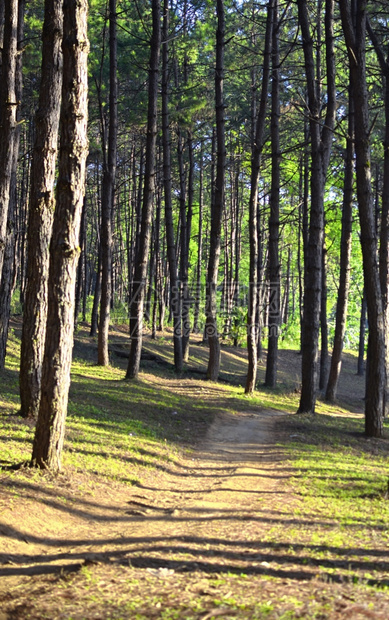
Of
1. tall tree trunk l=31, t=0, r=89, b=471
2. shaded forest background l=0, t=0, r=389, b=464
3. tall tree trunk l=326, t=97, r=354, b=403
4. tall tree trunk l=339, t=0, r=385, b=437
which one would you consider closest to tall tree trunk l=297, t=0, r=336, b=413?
shaded forest background l=0, t=0, r=389, b=464

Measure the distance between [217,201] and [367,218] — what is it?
757 centimetres

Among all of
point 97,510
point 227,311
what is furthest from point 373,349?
point 227,311

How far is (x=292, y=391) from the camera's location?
80.5 feet

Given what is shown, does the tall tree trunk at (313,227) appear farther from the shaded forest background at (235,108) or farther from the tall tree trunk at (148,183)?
the tall tree trunk at (148,183)

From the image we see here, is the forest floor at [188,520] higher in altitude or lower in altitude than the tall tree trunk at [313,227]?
lower

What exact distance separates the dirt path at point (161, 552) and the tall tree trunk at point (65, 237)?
3.10 feet

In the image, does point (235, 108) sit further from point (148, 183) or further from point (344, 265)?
point (148, 183)

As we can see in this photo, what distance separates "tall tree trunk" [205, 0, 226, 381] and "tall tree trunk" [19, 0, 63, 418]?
34.3ft

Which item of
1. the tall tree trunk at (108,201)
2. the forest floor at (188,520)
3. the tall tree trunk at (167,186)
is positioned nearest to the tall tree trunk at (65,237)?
the forest floor at (188,520)

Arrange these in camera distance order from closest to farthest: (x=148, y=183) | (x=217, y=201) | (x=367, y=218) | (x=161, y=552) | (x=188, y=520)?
(x=161, y=552) < (x=188, y=520) < (x=367, y=218) < (x=148, y=183) < (x=217, y=201)

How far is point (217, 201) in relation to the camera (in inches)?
786

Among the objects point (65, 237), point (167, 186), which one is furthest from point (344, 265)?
point (65, 237)

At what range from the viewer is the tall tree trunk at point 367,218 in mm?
13078

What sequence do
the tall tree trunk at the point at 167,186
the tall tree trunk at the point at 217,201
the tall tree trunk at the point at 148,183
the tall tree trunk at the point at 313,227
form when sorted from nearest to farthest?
the tall tree trunk at the point at 313,227, the tall tree trunk at the point at 148,183, the tall tree trunk at the point at 217,201, the tall tree trunk at the point at 167,186
